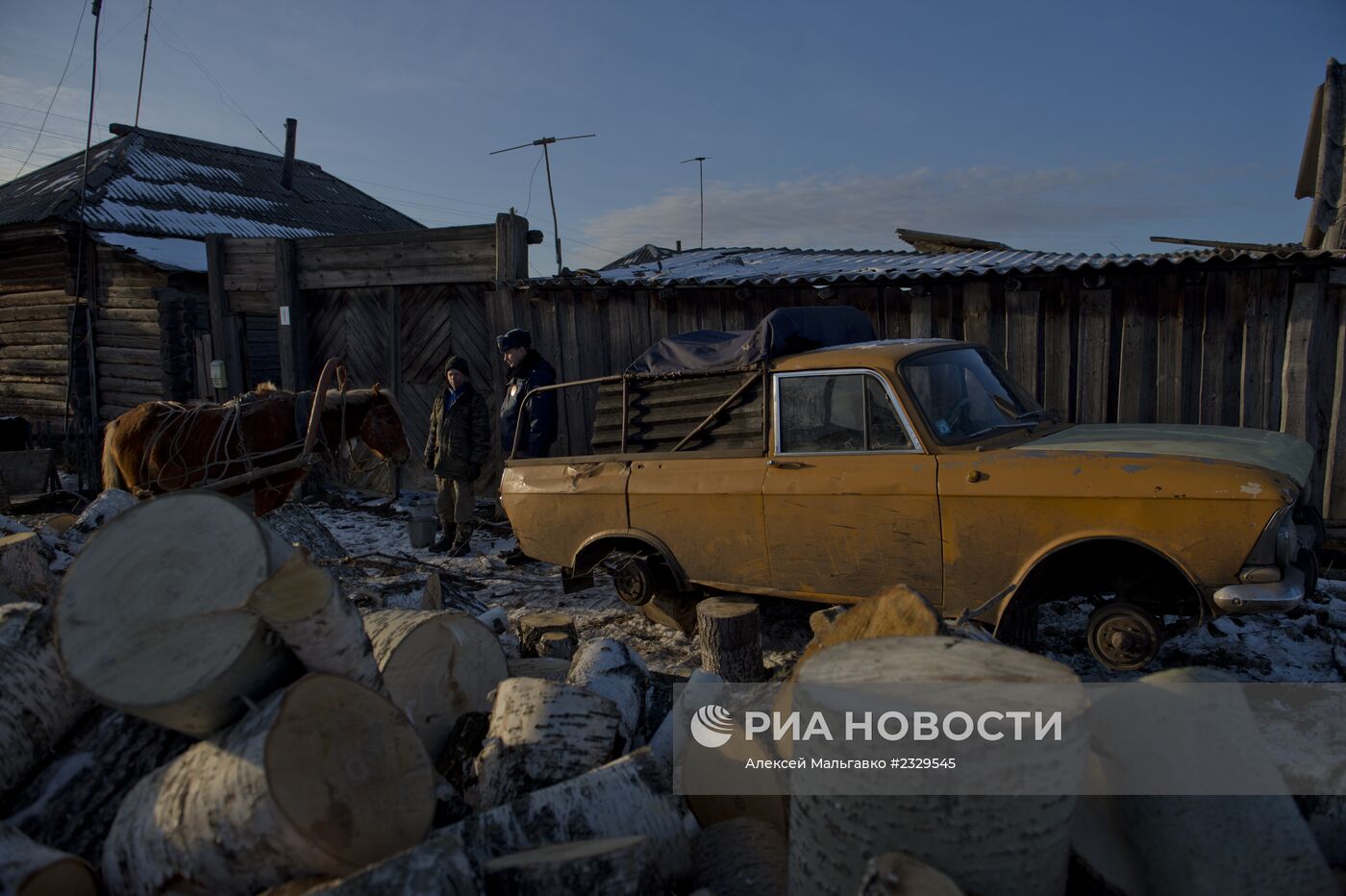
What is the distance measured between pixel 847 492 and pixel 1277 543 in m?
1.82

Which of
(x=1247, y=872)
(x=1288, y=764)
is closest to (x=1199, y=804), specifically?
(x=1247, y=872)

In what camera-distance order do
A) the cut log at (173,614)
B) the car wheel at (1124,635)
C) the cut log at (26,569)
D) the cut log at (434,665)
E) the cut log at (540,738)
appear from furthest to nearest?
→ the cut log at (26,569)
the car wheel at (1124,635)
the cut log at (434,665)
the cut log at (540,738)
the cut log at (173,614)

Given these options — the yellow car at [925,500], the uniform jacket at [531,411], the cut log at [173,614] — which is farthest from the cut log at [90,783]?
the uniform jacket at [531,411]

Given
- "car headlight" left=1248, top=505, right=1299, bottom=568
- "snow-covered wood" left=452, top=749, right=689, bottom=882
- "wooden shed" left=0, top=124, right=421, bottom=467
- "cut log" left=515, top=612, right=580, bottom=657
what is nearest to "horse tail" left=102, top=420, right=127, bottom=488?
"wooden shed" left=0, top=124, right=421, bottom=467

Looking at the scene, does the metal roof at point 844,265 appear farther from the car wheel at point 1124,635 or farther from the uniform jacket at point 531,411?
the car wheel at point 1124,635

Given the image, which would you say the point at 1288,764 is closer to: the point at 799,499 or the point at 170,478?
the point at 799,499

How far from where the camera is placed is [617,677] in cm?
332

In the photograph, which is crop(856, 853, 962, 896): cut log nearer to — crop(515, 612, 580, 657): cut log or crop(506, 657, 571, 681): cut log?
crop(506, 657, 571, 681): cut log

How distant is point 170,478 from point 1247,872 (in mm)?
7773

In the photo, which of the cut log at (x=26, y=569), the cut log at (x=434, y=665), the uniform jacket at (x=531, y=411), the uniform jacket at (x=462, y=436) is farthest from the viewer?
the uniform jacket at (x=462, y=436)

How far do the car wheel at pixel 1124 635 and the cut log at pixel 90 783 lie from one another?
12.0 ft

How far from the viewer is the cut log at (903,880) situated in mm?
1561

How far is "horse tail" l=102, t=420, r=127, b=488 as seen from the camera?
727 cm

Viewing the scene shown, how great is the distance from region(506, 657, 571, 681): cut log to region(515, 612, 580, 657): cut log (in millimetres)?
361
